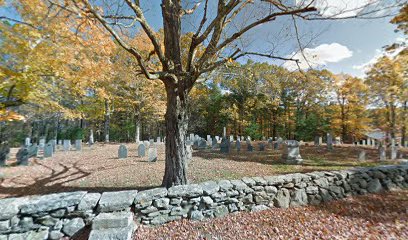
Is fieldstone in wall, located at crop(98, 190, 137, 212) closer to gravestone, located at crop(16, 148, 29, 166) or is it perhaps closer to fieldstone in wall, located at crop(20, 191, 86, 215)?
fieldstone in wall, located at crop(20, 191, 86, 215)

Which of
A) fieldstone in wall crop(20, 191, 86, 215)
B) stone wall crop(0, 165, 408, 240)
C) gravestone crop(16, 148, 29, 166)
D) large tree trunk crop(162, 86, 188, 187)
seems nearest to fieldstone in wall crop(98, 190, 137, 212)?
stone wall crop(0, 165, 408, 240)

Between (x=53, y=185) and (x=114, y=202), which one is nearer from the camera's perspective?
(x=114, y=202)

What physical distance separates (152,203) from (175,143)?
1423 mm

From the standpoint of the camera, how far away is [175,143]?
4250 mm

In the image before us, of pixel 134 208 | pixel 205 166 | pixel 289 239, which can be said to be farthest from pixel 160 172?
pixel 289 239

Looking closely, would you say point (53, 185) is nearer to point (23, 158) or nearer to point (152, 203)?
point (152, 203)

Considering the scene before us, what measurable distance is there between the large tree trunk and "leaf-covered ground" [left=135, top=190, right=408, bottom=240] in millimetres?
1057

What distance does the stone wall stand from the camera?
2752 mm

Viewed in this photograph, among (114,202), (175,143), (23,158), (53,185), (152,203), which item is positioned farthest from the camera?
(23,158)

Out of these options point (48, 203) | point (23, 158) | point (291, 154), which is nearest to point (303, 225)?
point (48, 203)

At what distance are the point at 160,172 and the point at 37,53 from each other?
6.21m

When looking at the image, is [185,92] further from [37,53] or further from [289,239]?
[37,53]

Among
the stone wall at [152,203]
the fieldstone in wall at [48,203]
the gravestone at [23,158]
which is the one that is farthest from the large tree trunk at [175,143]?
the gravestone at [23,158]

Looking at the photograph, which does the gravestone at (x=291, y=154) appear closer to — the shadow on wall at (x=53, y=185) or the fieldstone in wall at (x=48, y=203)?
the shadow on wall at (x=53, y=185)
